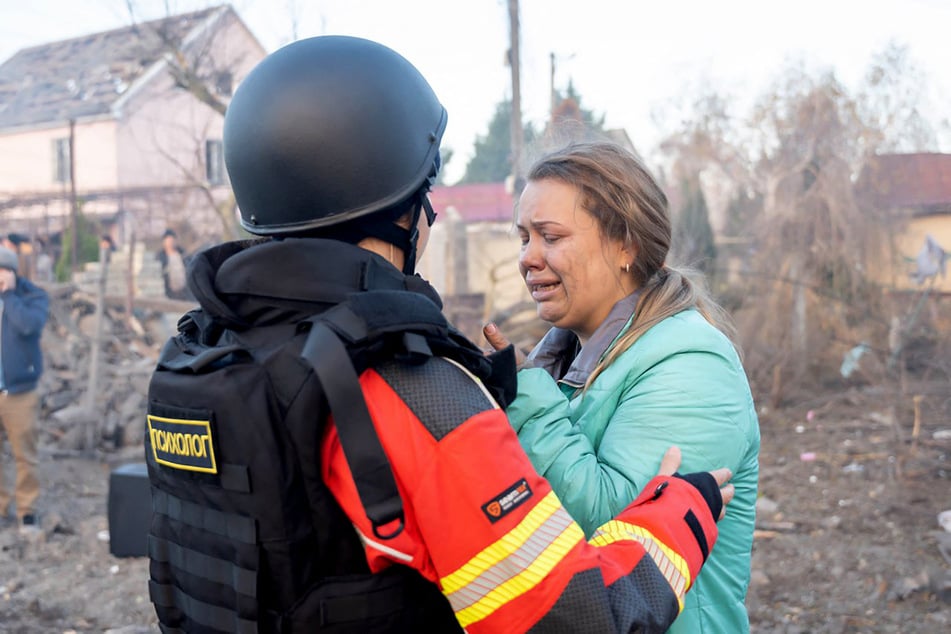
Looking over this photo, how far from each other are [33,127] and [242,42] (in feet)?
52.9

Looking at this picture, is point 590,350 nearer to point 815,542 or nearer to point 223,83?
point 815,542

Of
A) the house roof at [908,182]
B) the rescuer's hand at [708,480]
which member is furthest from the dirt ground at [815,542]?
the rescuer's hand at [708,480]

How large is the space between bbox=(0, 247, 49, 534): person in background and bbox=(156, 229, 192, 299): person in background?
243 inches

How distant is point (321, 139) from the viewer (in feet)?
5.30

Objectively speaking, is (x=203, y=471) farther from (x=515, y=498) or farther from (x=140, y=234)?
(x=140, y=234)

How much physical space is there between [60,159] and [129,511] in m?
27.2

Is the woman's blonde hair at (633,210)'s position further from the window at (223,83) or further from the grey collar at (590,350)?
the window at (223,83)

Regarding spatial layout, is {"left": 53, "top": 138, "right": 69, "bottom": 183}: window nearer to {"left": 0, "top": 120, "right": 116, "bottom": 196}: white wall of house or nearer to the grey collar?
{"left": 0, "top": 120, "right": 116, "bottom": 196}: white wall of house

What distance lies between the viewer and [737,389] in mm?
1879

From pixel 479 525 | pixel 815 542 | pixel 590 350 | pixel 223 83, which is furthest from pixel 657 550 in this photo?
pixel 223 83

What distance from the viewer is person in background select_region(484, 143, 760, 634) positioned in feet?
5.48

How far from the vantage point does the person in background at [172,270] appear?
1394 centimetres

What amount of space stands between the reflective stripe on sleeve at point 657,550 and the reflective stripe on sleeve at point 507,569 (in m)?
0.15

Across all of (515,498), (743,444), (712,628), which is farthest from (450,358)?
Answer: (712,628)
